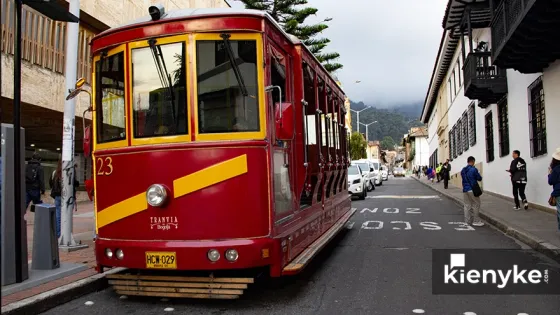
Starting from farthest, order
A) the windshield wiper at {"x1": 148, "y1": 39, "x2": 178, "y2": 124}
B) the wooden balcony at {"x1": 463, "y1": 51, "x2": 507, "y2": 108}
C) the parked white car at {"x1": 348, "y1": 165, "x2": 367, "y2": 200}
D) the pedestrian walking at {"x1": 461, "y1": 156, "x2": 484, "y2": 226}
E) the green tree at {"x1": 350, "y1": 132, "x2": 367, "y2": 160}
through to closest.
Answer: the green tree at {"x1": 350, "y1": 132, "x2": 367, "y2": 160} < the parked white car at {"x1": 348, "y1": 165, "x2": 367, "y2": 200} < the wooden balcony at {"x1": 463, "y1": 51, "x2": 507, "y2": 108} < the pedestrian walking at {"x1": 461, "y1": 156, "x2": 484, "y2": 226} < the windshield wiper at {"x1": 148, "y1": 39, "x2": 178, "y2": 124}

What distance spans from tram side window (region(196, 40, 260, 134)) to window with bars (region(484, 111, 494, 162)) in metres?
17.7

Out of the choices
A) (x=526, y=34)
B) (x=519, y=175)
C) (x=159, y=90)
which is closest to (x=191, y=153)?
(x=159, y=90)

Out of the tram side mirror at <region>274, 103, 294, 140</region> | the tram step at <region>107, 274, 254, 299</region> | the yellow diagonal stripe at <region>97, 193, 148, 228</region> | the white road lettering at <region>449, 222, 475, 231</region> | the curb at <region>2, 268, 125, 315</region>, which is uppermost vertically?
the tram side mirror at <region>274, 103, 294, 140</region>

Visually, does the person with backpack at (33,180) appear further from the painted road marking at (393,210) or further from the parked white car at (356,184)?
the parked white car at (356,184)

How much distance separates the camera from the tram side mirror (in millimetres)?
5062

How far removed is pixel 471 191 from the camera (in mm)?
11602

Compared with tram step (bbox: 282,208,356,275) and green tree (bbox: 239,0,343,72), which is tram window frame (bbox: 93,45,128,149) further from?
green tree (bbox: 239,0,343,72)

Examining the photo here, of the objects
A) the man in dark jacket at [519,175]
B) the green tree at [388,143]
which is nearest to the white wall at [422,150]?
the man in dark jacket at [519,175]

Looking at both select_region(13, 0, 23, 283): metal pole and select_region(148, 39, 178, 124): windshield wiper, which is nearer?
select_region(148, 39, 178, 124): windshield wiper

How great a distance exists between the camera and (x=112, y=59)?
5.31 m

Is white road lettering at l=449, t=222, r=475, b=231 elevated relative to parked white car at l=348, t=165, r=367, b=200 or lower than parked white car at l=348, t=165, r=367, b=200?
lower

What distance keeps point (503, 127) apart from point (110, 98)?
645 inches

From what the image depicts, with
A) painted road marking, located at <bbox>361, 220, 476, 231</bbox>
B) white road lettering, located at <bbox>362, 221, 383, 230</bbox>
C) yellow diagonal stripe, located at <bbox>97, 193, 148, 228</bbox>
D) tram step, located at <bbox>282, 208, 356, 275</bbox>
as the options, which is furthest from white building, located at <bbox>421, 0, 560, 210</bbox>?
yellow diagonal stripe, located at <bbox>97, 193, 148, 228</bbox>

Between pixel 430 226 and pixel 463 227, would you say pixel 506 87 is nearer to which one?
pixel 463 227
